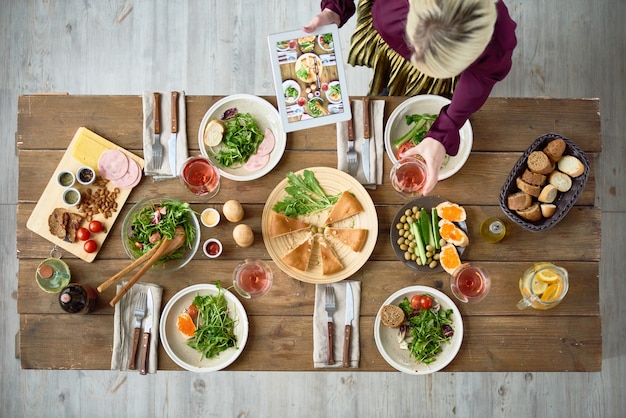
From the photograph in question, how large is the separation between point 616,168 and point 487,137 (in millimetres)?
1514

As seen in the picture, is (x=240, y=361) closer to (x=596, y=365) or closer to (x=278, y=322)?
(x=278, y=322)

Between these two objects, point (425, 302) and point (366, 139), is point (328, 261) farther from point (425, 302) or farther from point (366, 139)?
point (366, 139)

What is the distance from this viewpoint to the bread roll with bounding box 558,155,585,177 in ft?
5.79

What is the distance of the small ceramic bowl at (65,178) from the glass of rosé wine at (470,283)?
1.47m

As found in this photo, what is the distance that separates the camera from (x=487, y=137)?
6.40 ft

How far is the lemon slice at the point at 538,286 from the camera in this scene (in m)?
1.82

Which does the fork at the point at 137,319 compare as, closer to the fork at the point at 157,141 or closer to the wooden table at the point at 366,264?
the wooden table at the point at 366,264

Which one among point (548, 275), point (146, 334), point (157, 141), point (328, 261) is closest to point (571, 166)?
point (548, 275)

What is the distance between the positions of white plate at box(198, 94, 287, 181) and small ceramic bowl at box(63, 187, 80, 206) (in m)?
A: 0.49

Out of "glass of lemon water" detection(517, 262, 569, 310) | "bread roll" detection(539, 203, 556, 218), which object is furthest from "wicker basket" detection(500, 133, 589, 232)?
"glass of lemon water" detection(517, 262, 569, 310)

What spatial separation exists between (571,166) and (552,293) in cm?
47

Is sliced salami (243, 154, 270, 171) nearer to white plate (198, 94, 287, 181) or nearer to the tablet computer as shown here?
white plate (198, 94, 287, 181)

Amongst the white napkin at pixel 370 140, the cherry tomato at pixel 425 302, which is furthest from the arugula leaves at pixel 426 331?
the white napkin at pixel 370 140

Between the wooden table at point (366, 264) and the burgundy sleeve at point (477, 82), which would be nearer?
the burgundy sleeve at point (477, 82)
